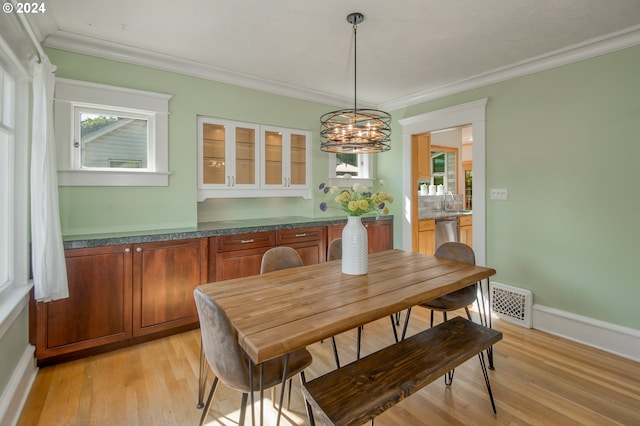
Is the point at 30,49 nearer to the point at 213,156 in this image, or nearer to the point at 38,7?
the point at 38,7

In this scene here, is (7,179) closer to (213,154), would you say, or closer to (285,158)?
(213,154)

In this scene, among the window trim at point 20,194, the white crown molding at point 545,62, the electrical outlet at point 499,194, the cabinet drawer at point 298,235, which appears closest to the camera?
the window trim at point 20,194

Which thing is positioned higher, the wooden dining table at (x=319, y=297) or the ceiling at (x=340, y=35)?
the ceiling at (x=340, y=35)

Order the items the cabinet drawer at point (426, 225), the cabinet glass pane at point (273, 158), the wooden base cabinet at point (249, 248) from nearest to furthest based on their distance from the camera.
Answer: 1. the wooden base cabinet at point (249, 248)
2. the cabinet glass pane at point (273, 158)
3. the cabinet drawer at point (426, 225)

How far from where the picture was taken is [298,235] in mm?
3557

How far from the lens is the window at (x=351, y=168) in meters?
4.32

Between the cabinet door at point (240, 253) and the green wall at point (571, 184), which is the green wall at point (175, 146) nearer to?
the cabinet door at point (240, 253)

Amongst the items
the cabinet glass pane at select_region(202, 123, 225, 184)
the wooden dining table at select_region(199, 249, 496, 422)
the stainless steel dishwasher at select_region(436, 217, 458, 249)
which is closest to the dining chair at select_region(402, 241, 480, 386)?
the wooden dining table at select_region(199, 249, 496, 422)

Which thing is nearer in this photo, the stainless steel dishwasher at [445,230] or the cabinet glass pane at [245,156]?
the cabinet glass pane at [245,156]

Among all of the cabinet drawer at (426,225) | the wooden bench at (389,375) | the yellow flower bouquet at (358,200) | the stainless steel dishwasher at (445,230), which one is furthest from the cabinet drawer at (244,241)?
the stainless steel dishwasher at (445,230)

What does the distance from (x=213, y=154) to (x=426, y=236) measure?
3.34m

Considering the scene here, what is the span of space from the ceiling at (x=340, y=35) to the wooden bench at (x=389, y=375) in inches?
86.9

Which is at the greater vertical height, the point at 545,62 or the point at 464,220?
the point at 545,62

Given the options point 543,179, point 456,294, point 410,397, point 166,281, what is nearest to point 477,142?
point 543,179
